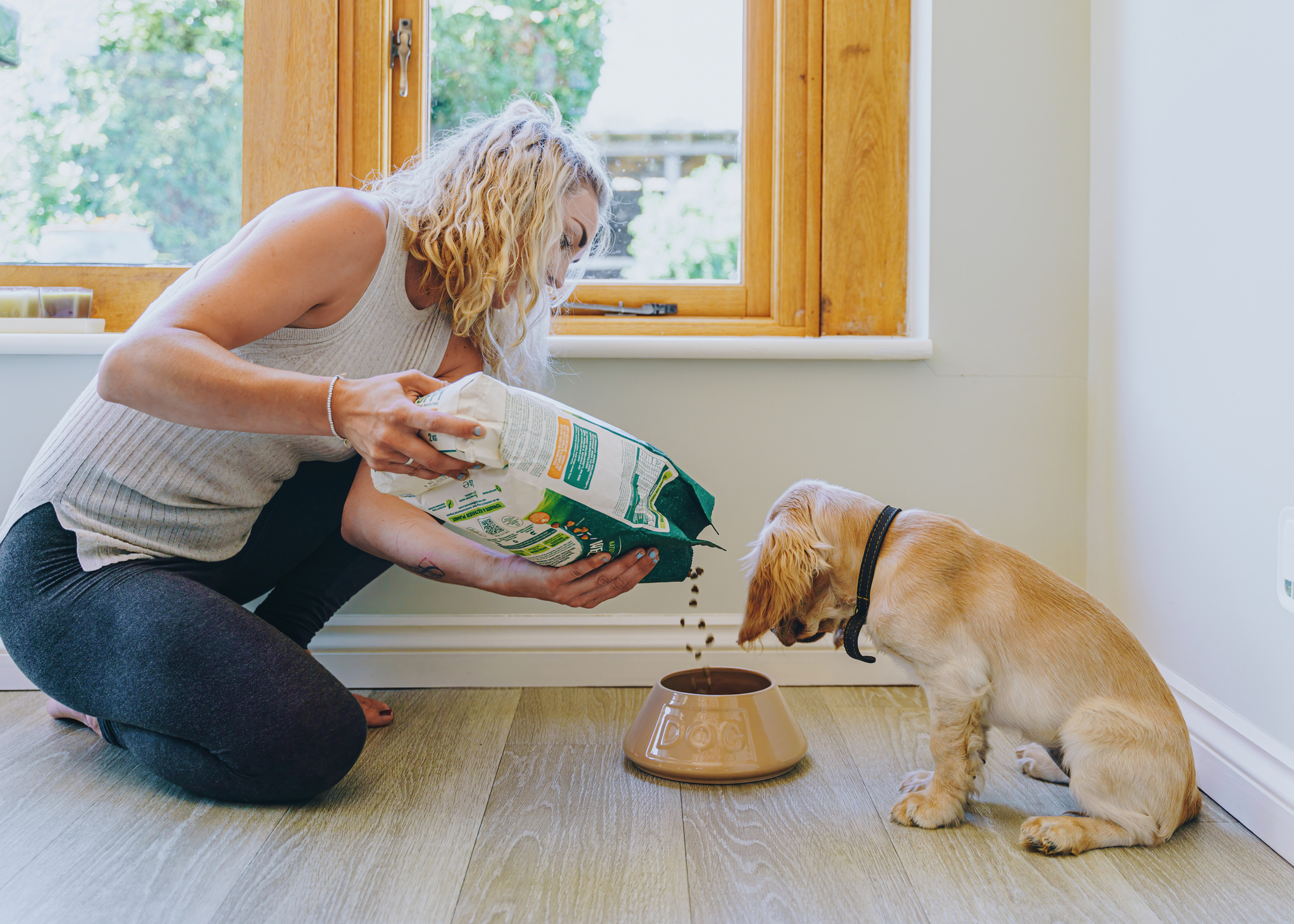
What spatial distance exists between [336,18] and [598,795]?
161cm

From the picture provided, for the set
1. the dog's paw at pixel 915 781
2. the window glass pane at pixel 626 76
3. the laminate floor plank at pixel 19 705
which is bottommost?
the laminate floor plank at pixel 19 705

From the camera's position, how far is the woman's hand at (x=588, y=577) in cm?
128

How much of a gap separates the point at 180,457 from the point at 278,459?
0.14 meters

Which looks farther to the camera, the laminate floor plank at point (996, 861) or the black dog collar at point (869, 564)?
the black dog collar at point (869, 564)

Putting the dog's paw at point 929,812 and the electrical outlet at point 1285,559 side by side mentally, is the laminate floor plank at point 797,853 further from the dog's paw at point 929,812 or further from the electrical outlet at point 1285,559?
the electrical outlet at point 1285,559

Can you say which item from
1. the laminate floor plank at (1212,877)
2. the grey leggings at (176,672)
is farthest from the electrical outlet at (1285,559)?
the grey leggings at (176,672)

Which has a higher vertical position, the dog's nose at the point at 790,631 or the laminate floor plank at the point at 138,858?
the dog's nose at the point at 790,631

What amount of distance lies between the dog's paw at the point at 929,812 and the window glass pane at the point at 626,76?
1246mm

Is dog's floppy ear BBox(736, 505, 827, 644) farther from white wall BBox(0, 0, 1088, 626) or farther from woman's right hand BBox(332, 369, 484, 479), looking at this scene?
white wall BBox(0, 0, 1088, 626)

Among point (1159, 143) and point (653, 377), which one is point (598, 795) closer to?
point (653, 377)

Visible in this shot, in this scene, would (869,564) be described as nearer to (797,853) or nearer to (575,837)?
(797,853)

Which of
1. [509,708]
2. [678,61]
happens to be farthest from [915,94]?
[509,708]

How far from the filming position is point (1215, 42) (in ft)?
4.44

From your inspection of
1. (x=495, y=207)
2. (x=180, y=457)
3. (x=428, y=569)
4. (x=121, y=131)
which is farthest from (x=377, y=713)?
(x=121, y=131)
